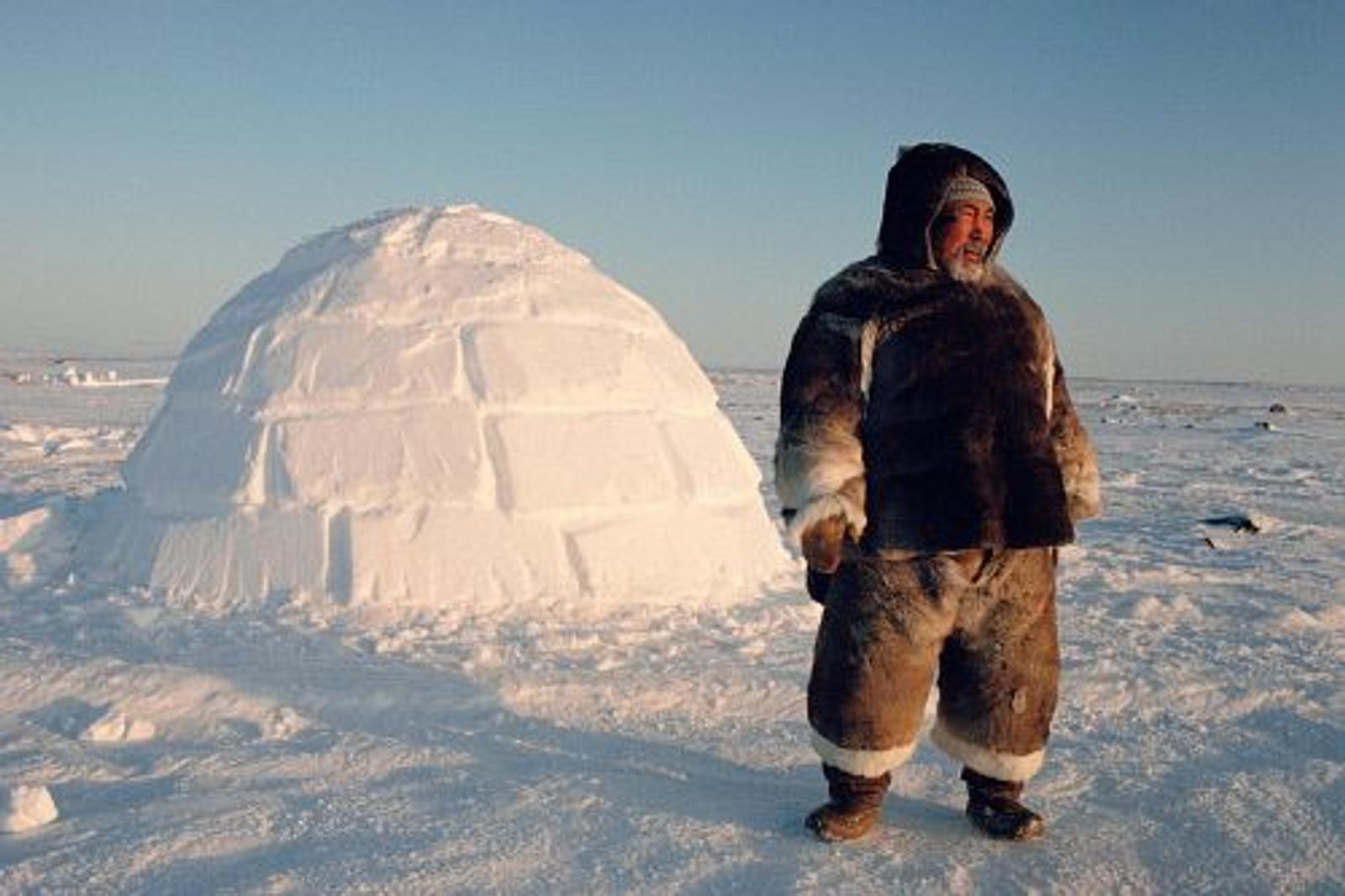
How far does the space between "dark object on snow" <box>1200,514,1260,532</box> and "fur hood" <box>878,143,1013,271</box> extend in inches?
304

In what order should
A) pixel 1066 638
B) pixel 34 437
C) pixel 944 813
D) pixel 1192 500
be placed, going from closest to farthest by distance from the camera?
pixel 944 813 → pixel 1066 638 → pixel 1192 500 → pixel 34 437

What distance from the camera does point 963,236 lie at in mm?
2596

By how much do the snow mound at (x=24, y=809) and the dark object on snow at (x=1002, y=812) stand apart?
2525 mm

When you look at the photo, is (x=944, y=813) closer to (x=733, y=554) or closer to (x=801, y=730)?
(x=801, y=730)

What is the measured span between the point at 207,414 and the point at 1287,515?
10.0 meters

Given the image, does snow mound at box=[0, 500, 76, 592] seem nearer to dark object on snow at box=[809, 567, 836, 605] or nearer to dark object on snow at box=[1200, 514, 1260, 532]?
dark object on snow at box=[809, 567, 836, 605]

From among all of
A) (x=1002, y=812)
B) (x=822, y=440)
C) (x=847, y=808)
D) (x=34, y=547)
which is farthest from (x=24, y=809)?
(x=34, y=547)

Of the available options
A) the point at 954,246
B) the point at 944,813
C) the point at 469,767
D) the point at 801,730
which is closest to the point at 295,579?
the point at 469,767

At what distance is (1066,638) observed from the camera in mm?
5094

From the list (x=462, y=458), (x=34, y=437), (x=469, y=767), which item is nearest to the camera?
(x=469, y=767)

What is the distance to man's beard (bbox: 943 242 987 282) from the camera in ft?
8.54

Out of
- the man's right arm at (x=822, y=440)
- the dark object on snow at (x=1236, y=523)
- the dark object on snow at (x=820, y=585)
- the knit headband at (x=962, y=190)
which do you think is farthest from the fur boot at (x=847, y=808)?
the dark object on snow at (x=1236, y=523)

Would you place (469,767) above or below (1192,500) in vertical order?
above

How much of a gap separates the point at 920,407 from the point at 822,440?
0.88 ft
